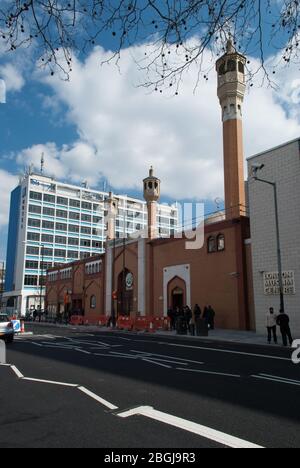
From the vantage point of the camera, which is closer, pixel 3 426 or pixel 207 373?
pixel 3 426

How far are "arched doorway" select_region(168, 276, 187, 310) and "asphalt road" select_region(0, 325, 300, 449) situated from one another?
20.6 m

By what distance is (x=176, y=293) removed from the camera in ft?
113

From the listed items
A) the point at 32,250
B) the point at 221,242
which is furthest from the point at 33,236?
the point at 221,242

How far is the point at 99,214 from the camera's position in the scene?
96812 millimetres

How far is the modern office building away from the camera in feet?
268

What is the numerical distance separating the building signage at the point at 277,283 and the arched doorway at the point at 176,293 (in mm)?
9685

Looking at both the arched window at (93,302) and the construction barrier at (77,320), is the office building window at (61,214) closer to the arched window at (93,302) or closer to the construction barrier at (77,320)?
the arched window at (93,302)

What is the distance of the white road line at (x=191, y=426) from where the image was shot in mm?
4980

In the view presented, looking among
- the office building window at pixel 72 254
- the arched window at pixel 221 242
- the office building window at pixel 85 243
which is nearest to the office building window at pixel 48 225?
the office building window at pixel 72 254

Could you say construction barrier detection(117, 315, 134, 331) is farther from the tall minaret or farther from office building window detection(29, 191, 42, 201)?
office building window detection(29, 191, 42, 201)

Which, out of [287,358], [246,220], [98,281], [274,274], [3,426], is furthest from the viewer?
[98,281]
